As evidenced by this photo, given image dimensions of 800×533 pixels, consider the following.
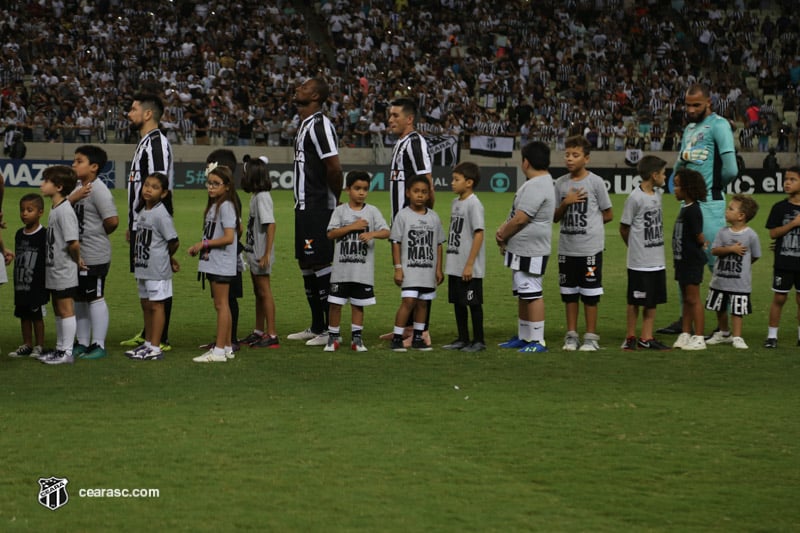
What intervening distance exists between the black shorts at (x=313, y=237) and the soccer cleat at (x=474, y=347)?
1.49m

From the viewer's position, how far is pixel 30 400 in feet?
24.0

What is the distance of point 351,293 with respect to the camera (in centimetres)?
927

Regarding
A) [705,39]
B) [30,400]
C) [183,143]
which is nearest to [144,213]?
[30,400]

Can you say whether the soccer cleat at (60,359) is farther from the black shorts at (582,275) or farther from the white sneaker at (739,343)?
the white sneaker at (739,343)

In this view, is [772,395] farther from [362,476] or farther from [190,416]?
[190,416]

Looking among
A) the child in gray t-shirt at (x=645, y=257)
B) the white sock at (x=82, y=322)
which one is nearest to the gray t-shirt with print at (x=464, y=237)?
the child in gray t-shirt at (x=645, y=257)

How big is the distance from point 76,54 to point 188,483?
115ft

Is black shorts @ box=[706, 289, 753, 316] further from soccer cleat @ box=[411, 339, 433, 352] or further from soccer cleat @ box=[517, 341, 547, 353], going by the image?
soccer cleat @ box=[411, 339, 433, 352]

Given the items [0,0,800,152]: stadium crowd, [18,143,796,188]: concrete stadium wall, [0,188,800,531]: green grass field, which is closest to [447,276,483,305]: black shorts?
[0,188,800,531]: green grass field

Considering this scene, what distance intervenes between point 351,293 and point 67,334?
2.34m

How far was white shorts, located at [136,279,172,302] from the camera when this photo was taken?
8.75 meters

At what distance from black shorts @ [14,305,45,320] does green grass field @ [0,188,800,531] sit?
1.28 feet

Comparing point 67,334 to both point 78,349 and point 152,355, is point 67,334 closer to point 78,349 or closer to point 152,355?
point 78,349

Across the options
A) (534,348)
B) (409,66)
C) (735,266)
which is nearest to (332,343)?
(534,348)
